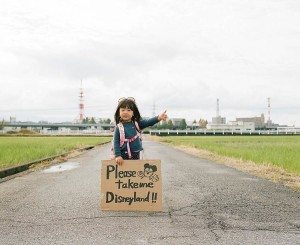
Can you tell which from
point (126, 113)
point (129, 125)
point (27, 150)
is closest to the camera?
point (126, 113)

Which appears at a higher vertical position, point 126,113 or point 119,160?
point 126,113

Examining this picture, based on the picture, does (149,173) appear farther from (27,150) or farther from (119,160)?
(27,150)

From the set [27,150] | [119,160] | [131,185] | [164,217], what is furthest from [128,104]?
[27,150]

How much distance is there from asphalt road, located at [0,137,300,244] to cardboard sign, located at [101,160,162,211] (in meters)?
0.14

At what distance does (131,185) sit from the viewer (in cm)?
497

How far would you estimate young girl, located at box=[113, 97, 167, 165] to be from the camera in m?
5.12

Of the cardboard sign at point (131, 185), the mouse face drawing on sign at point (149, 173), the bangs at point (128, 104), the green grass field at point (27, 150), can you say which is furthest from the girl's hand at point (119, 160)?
the green grass field at point (27, 150)

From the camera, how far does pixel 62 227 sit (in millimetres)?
4066

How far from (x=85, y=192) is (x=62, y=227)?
Result: 2504mm

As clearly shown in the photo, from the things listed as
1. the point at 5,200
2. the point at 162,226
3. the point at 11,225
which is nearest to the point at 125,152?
the point at 162,226

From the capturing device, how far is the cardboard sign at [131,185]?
16.2 ft

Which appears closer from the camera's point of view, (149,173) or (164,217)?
(164,217)

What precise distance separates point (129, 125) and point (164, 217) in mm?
1374

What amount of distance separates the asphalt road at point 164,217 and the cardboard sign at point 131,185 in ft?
0.47
